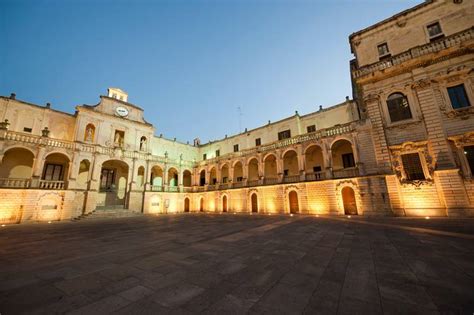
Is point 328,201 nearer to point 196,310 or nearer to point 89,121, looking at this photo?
point 196,310

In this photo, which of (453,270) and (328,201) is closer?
(453,270)

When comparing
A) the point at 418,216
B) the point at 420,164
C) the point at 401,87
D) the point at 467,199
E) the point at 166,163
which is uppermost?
the point at 401,87

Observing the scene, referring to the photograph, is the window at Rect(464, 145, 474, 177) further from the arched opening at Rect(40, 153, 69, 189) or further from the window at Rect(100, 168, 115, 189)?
the arched opening at Rect(40, 153, 69, 189)

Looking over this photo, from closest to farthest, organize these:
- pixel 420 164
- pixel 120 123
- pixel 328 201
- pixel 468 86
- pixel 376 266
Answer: pixel 376 266 → pixel 468 86 → pixel 420 164 → pixel 328 201 → pixel 120 123

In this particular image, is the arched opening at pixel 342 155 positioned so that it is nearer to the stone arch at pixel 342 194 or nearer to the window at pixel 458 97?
the stone arch at pixel 342 194

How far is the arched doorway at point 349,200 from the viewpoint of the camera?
18.6 m

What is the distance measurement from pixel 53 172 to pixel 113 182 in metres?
6.44

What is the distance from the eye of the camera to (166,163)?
99.2 feet

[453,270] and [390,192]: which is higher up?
[390,192]

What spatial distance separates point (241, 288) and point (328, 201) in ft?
59.4

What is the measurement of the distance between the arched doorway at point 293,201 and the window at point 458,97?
49.0 ft

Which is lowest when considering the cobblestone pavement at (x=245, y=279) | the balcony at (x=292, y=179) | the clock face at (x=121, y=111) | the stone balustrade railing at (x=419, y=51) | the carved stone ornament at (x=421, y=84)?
the cobblestone pavement at (x=245, y=279)

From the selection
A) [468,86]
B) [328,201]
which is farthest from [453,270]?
[468,86]

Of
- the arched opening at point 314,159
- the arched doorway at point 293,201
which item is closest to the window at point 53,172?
the arched doorway at point 293,201
